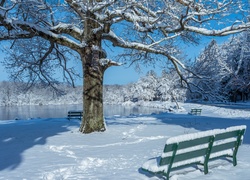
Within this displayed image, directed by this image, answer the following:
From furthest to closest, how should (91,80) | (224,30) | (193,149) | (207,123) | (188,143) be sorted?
(207,123) < (91,80) < (224,30) < (193,149) < (188,143)

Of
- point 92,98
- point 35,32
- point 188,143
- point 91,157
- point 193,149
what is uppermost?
point 35,32

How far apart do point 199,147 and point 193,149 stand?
0.15 metres

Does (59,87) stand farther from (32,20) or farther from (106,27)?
(106,27)

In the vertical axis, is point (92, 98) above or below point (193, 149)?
above

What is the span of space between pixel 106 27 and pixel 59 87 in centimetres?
698

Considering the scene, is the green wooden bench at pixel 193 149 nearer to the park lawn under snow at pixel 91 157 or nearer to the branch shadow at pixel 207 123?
the park lawn under snow at pixel 91 157

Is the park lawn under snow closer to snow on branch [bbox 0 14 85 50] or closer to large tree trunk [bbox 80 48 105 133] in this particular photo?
large tree trunk [bbox 80 48 105 133]

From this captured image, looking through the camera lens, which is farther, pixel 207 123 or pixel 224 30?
pixel 207 123

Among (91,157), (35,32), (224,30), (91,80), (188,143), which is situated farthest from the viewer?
(91,80)

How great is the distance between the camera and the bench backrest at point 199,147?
4.10m

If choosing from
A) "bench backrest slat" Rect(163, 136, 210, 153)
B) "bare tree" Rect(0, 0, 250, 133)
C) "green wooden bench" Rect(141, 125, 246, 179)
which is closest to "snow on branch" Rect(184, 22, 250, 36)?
"bare tree" Rect(0, 0, 250, 133)

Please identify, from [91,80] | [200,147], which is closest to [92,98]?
[91,80]

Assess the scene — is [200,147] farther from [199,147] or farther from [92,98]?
[92,98]

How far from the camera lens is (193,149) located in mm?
4465
